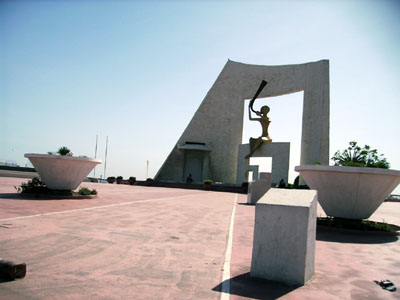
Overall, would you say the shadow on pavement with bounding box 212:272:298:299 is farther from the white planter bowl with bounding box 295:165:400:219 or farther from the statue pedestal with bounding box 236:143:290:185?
the statue pedestal with bounding box 236:143:290:185

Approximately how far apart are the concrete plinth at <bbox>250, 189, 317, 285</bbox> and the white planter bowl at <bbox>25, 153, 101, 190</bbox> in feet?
27.9

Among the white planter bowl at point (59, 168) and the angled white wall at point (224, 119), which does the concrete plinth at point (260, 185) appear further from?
the angled white wall at point (224, 119)

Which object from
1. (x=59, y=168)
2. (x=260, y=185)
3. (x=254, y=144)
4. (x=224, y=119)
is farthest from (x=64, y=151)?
(x=224, y=119)

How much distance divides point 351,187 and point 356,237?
117cm

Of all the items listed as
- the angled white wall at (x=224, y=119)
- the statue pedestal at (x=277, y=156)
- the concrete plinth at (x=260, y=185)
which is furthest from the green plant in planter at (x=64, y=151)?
the angled white wall at (x=224, y=119)

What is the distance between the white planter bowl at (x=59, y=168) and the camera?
35.5 ft

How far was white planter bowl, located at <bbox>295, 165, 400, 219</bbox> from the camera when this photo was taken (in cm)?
771

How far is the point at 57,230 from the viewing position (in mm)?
5848

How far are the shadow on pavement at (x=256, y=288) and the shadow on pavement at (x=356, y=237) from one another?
3422 mm

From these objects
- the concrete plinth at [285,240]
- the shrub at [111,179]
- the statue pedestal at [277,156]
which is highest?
the statue pedestal at [277,156]

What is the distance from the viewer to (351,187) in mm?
7809

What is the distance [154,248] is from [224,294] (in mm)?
1955

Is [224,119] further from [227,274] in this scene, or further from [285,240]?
[285,240]

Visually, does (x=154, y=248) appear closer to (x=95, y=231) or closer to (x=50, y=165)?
(x=95, y=231)
